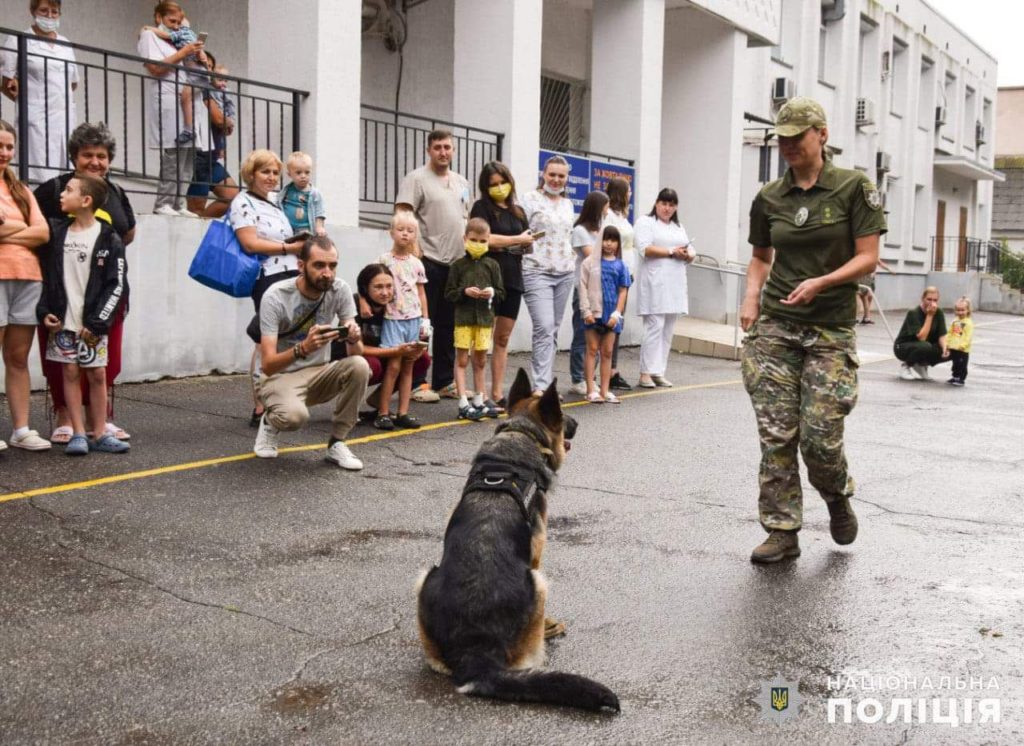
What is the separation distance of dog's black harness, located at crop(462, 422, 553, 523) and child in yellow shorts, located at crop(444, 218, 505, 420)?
15.9 ft

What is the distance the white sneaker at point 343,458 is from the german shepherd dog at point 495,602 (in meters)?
2.99

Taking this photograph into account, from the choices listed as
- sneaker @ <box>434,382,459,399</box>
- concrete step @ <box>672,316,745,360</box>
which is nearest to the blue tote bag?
sneaker @ <box>434,382,459,399</box>

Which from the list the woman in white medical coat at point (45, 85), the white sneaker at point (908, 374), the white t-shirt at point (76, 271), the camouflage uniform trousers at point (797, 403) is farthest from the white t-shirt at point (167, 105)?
the white sneaker at point (908, 374)

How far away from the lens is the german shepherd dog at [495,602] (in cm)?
340

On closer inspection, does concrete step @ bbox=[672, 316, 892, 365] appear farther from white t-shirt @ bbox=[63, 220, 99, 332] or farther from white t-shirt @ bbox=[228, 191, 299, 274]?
white t-shirt @ bbox=[63, 220, 99, 332]

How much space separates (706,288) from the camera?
19.1m

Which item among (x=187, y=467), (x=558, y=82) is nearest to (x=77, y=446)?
(x=187, y=467)

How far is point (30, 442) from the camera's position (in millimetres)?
6789

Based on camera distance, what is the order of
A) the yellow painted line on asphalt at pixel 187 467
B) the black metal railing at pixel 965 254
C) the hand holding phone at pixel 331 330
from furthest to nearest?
the black metal railing at pixel 965 254
the hand holding phone at pixel 331 330
the yellow painted line on asphalt at pixel 187 467

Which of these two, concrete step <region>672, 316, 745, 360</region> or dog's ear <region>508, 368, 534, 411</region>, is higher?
dog's ear <region>508, 368, 534, 411</region>

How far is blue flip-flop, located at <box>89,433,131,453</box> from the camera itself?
22.7ft

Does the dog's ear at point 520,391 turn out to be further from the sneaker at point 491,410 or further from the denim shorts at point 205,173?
the denim shorts at point 205,173

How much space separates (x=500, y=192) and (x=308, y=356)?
2942 millimetres

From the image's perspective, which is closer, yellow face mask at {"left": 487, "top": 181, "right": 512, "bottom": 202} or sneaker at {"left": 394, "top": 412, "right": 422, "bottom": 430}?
sneaker at {"left": 394, "top": 412, "right": 422, "bottom": 430}
